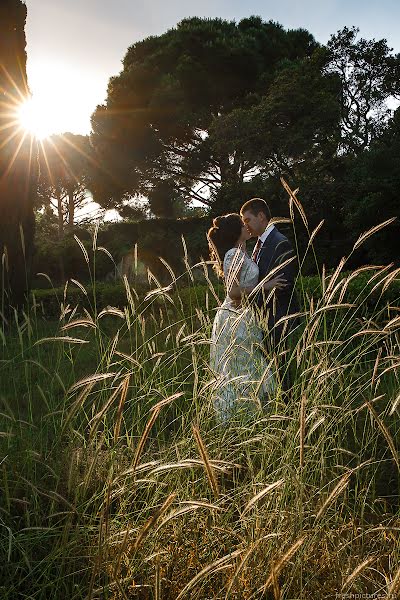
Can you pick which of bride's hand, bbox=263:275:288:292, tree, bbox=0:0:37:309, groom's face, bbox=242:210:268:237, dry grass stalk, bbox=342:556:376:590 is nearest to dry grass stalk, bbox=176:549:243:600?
dry grass stalk, bbox=342:556:376:590

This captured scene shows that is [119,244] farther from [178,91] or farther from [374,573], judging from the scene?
[374,573]

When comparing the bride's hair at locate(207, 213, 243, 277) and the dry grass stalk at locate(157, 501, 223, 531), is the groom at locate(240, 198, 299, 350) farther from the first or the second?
the dry grass stalk at locate(157, 501, 223, 531)

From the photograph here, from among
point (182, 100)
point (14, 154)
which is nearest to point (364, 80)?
point (182, 100)

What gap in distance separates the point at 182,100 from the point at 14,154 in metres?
13.3

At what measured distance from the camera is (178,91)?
64.0 ft

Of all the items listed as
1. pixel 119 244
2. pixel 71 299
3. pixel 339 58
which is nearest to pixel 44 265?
pixel 119 244

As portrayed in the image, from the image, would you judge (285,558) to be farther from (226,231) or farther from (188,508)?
(226,231)

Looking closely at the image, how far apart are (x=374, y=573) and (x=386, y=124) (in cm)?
1790

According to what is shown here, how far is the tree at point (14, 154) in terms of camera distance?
761 centimetres

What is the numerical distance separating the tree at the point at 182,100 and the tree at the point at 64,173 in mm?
1789

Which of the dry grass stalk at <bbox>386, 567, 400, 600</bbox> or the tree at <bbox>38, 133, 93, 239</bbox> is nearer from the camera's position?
the dry grass stalk at <bbox>386, 567, 400, 600</bbox>

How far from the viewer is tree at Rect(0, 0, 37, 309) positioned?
761 cm

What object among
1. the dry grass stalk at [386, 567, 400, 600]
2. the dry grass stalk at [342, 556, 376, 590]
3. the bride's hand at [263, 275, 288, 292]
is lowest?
the dry grass stalk at [386, 567, 400, 600]

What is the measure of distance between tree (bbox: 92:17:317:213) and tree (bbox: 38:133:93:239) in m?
1.79
